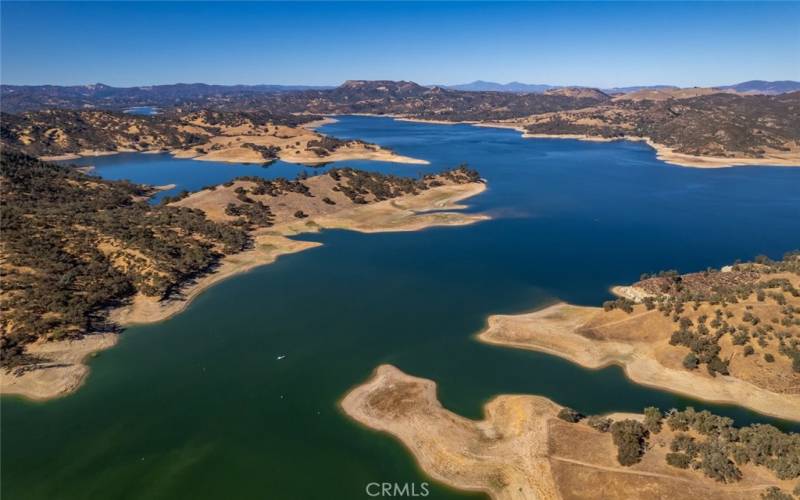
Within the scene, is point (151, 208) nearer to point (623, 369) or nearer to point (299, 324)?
point (299, 324)

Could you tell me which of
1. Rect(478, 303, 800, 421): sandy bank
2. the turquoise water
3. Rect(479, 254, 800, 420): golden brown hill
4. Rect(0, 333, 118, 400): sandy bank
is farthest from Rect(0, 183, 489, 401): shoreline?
Rect(479, 254, 800, 420): golden brown hill

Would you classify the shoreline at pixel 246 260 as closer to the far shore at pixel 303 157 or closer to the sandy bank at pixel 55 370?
the sandy bank at pixel 55 370

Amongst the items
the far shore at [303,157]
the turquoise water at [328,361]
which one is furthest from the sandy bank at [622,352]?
the far shore at [303,157]

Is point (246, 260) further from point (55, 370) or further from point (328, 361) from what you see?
point (328, 361)

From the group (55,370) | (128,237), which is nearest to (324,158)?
(128,237)

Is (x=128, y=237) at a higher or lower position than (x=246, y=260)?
higher

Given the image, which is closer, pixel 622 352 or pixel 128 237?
pixel 622 352

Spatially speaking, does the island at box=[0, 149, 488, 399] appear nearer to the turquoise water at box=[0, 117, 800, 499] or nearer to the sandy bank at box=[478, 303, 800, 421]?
the turquoise water at box=[0, 117, 800, 499]
